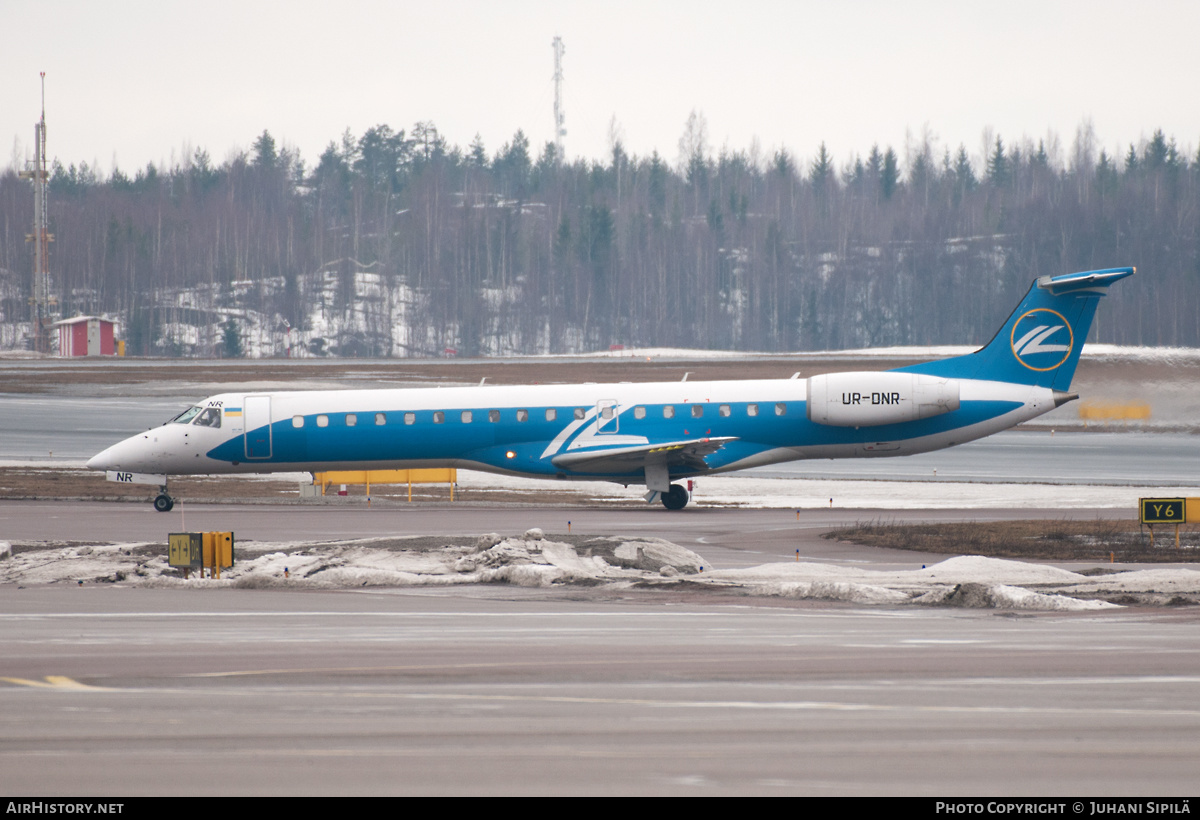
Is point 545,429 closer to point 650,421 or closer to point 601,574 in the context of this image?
point 650,421

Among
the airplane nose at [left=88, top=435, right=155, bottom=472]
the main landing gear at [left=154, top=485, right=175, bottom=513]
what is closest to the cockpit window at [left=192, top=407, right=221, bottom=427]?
the airplane nose at [left=88, top=435, right=155, bottom=472]

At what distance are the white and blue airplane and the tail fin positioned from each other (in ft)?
0.11

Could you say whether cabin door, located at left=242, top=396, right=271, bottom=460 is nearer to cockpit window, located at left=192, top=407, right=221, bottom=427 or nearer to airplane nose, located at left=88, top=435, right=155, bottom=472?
cockpit window, located at left=192, top=407, right=221, bottom=427

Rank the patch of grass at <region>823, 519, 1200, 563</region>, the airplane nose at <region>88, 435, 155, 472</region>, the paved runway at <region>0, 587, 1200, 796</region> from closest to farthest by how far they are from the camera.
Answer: the paved runway at <region>0, 587, 1200, 796</region>
the patch of grass at <region>823, 519, 1200, 563</region>
the airplane nose at <region>88, 435, 155, 472</region>

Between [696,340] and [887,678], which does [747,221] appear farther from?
[887,678]

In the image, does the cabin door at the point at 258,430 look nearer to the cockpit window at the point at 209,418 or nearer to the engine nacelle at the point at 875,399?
the cockpit window at the point at 209,418

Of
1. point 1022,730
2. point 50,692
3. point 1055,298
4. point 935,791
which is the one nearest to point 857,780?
point 935,791

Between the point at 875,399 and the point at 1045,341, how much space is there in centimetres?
440

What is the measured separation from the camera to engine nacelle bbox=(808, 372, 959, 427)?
1167 inches

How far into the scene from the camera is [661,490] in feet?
98.0

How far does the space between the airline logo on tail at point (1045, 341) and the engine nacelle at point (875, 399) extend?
1.99 metres

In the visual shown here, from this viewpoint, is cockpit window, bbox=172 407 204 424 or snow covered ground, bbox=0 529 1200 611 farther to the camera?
cockpit window, bbox=172 407 204 424

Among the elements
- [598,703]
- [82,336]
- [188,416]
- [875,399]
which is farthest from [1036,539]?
[82,336]
